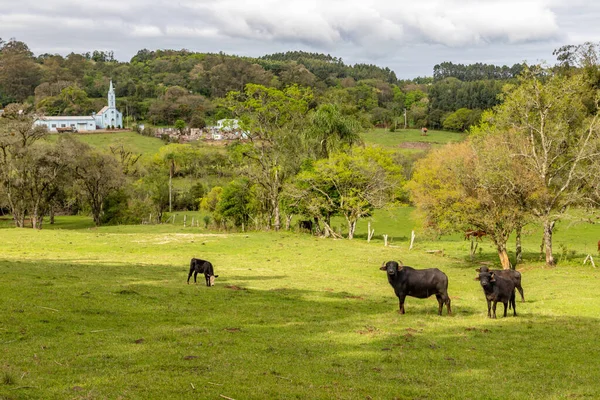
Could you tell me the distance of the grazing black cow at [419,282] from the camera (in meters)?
21.2

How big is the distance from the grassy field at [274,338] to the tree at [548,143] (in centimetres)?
832

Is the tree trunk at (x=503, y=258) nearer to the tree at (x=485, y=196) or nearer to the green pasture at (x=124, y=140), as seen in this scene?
the tree at (x=485, y=196)

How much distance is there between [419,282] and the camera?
21.4 metres

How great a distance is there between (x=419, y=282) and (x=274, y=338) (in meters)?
7.55

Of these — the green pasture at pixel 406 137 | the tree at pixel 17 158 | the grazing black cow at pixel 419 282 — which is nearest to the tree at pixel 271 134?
the tree at pixel 17 158

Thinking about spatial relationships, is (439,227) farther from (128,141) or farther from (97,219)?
(128,141)

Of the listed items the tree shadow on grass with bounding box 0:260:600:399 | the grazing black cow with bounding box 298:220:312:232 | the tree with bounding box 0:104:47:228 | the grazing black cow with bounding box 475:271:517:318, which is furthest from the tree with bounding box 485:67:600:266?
the tree with bounding box 0:104:47:228

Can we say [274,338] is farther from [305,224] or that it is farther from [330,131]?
[305,224]

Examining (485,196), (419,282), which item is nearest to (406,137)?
(485,196)

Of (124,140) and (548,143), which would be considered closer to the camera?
(548,143)

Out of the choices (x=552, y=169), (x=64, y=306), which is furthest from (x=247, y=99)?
(x=64, y=306)

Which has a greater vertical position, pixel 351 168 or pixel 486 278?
pixel 351 168

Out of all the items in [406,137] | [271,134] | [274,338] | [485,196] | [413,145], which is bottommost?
[274,338]

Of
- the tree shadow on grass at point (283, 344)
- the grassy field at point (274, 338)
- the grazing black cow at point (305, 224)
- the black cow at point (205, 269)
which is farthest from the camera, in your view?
the grazing black cow at point (305, 224)
